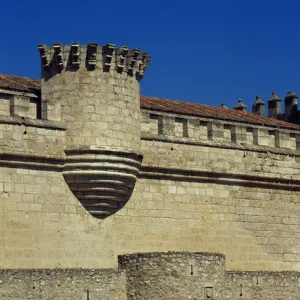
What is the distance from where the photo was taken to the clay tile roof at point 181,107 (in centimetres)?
3028

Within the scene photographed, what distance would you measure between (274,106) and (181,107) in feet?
34.2

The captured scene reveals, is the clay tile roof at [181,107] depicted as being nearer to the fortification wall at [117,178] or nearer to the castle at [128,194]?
the castle at [128,194]

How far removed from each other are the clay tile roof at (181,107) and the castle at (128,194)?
0.42 feet

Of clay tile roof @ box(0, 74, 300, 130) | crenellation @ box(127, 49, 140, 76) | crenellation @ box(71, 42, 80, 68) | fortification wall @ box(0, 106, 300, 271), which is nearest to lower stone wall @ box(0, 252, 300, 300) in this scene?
fortification wall @ box(0, 106, 300, 271)

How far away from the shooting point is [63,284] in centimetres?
2480

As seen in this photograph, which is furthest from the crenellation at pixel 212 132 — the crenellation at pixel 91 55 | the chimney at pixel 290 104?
the chimney at pixel 290 104

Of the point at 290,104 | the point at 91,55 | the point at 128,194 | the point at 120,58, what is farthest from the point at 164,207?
the point at 290,104

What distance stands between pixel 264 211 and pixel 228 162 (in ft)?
5.63

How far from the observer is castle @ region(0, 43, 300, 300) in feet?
85.8

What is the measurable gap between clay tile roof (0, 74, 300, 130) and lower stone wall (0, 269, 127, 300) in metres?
6.06

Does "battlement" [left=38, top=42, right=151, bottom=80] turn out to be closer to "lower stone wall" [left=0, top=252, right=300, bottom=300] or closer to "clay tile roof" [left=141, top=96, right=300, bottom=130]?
"clay tile roof" [left=141, top=96, right=300, bottom=130]

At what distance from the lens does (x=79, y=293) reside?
2502cm

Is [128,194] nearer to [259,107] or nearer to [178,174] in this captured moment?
[178,174]

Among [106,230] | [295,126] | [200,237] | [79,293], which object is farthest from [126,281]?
[295,126]
